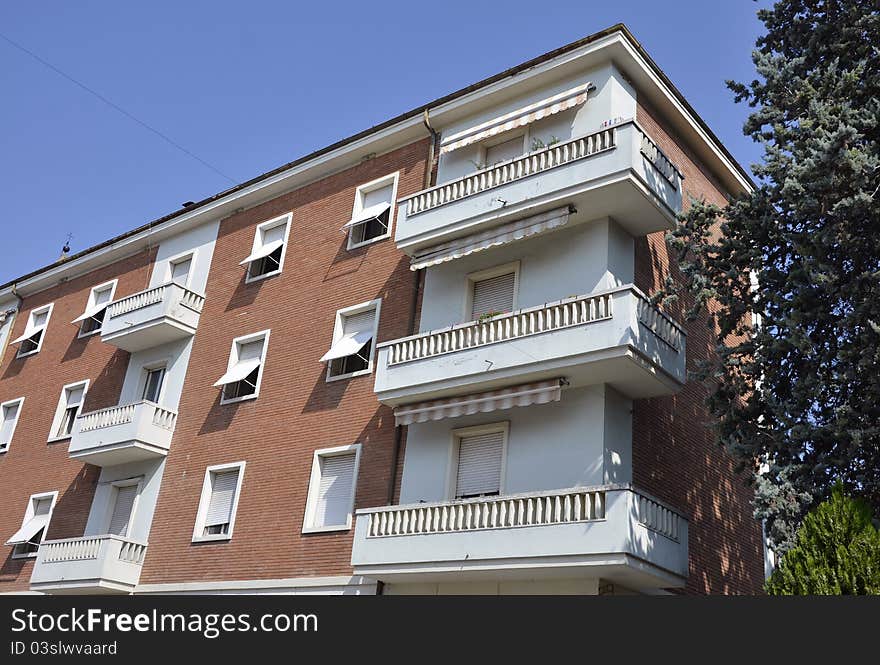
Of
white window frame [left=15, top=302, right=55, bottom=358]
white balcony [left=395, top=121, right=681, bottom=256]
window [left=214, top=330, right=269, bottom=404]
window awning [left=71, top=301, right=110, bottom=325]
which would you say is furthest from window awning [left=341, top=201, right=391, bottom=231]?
white window frame [left=15, top=302, right=55, bottom=358]

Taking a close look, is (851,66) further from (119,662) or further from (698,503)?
(119,662)

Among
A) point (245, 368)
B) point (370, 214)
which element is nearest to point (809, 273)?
point (370, 214)

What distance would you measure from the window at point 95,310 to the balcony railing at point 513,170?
486 inches

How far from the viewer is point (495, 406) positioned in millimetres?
17641

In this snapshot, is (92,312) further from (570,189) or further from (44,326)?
(570,189)

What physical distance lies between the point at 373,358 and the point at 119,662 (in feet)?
33.6

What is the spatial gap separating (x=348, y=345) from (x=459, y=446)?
3898mm

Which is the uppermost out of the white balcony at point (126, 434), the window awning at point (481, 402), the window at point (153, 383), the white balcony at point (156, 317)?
the white balcony at point (156, 317)

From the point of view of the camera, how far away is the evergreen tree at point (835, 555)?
12617mm

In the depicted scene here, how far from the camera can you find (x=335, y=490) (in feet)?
65.7

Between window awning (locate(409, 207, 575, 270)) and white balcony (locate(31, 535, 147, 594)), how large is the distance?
9.74 m

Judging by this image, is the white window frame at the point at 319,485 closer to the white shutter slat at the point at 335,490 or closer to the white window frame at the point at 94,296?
the white shutter slat at the point at 335,490

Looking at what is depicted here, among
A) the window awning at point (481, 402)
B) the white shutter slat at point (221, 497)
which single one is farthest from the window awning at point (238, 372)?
the window awning at point (481, 402)

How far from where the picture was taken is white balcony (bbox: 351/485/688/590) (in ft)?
49.4
